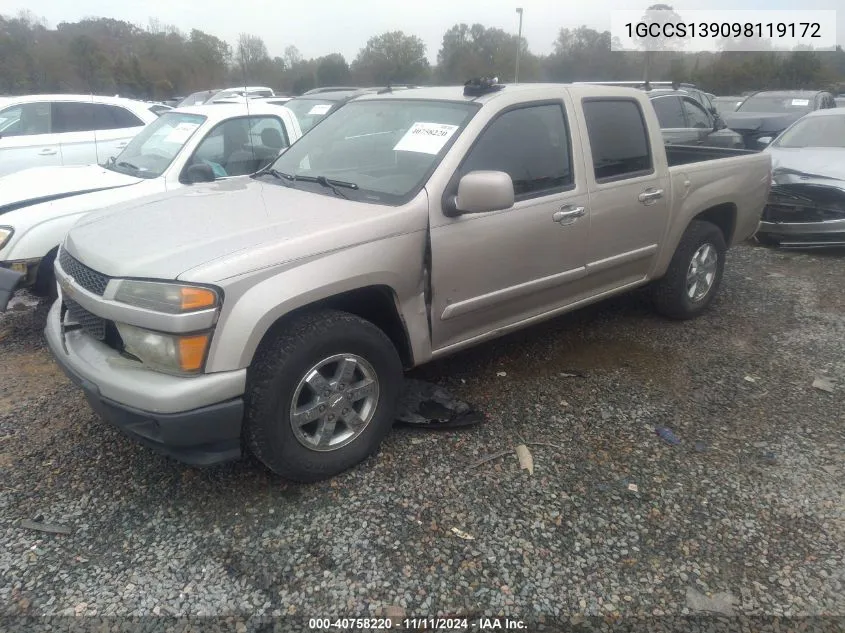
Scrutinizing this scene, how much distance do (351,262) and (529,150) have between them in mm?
1383

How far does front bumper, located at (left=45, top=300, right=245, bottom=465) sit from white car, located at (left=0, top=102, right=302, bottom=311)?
1.70 m

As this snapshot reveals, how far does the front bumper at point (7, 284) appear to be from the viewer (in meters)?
3.89

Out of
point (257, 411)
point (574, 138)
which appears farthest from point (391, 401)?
point (574, 138)

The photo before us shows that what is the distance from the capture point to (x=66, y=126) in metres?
8.06

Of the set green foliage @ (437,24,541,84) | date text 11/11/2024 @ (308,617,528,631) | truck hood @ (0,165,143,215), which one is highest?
green foliage @ (437,24,541,84)

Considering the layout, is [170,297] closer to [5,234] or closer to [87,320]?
[87,320]

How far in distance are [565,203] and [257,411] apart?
2.10 meters

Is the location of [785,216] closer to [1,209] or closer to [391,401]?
[391,401]

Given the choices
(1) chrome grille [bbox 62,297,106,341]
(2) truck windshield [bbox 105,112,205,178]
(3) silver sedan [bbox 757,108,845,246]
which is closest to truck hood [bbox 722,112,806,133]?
(3) silver sedan [bbox 757,108,845,246]

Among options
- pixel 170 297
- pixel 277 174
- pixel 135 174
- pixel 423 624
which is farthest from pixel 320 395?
pixel 135 174

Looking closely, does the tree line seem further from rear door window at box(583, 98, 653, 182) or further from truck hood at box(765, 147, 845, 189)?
rear door window at box(583, 98, 653, 182)

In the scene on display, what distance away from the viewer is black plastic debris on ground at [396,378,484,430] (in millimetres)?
3402

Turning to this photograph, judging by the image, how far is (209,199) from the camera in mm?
3348

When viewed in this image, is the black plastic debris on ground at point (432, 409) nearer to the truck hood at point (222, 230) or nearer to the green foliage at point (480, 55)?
the truck hood at point (222, 230)
